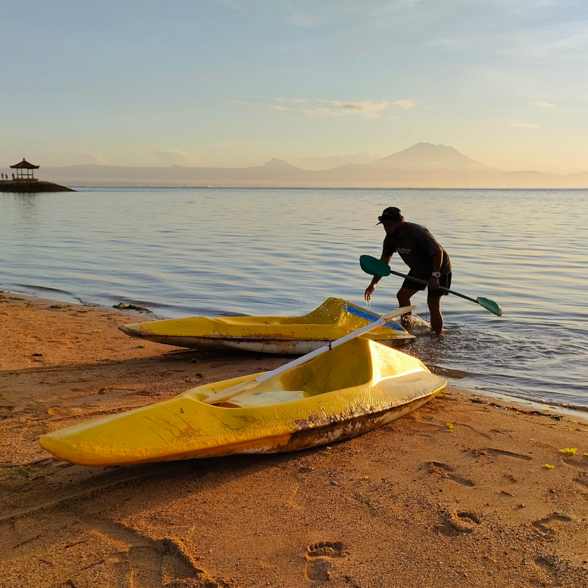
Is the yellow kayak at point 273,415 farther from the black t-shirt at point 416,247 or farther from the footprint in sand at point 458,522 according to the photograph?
the black t-shirt at point 416,247

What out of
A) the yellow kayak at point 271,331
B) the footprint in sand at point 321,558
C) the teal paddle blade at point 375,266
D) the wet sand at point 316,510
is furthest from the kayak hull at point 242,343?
the footprint in sand at point 321,558

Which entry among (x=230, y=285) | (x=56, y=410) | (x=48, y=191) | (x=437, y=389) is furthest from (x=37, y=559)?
(x=48, y=191)

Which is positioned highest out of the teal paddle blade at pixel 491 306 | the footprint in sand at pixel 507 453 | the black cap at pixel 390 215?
the black cap at pixel 390 215

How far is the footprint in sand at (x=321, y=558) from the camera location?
8.46 ft

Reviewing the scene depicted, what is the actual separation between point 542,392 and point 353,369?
8.28 ft

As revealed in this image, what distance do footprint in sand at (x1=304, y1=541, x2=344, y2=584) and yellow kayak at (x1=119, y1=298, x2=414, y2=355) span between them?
3.86m

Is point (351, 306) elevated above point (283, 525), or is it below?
above

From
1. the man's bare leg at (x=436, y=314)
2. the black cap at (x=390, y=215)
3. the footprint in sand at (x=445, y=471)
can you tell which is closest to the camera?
Result: the footprint in sand at (x=445, y=471)

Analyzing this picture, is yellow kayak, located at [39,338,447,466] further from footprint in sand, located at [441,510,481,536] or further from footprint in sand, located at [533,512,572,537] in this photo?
footprint in sand, located at [533,512,572,537]

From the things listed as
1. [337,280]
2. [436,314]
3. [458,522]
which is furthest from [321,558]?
[337,280]

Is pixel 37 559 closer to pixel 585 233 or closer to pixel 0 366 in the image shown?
pixel 0 366

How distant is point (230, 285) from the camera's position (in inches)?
485

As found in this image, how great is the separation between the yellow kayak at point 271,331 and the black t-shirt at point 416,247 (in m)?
0.88

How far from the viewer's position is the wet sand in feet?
8.52
